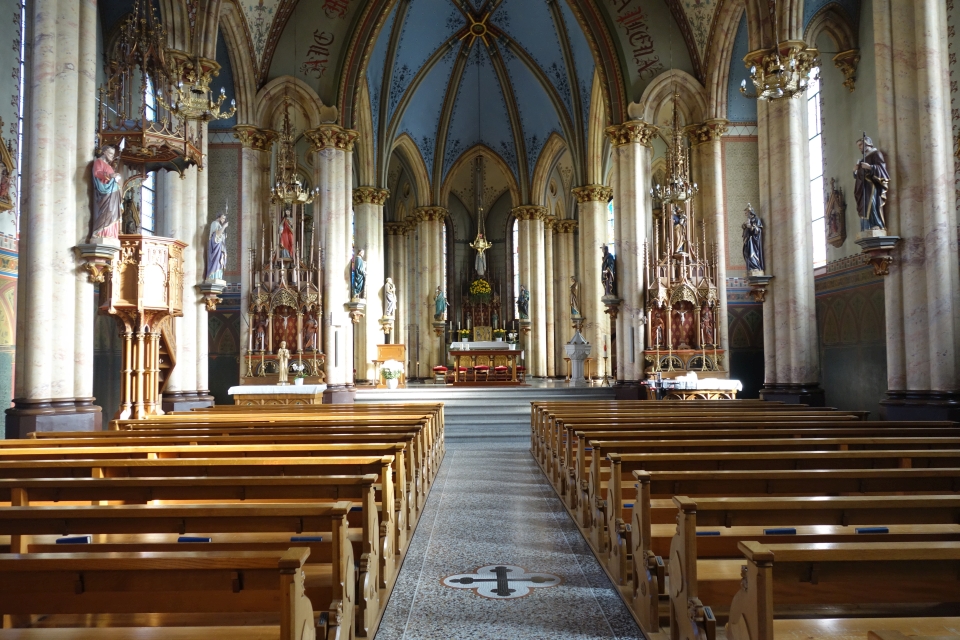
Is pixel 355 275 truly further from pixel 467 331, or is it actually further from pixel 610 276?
pixel 467 331

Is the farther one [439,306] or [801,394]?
[439,306]

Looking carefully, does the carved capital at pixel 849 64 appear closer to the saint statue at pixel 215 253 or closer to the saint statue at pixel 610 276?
the saint statue at pixel 610 276

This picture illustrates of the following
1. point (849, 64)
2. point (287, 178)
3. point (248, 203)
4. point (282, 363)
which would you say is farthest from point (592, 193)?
point (282, 363)

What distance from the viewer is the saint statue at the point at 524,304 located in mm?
29938

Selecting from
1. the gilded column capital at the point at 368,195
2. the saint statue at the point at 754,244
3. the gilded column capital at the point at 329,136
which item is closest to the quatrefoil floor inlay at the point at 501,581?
the saint statue at the point at 754,244

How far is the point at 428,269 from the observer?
30000 mm

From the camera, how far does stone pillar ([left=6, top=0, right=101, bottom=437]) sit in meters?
9.12

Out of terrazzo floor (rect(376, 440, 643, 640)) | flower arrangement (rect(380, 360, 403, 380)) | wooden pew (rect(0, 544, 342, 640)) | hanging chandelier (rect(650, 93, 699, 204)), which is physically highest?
hanging chandelier (rect(650, 93, 699, 204))

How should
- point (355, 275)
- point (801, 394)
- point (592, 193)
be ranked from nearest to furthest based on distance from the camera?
point (801, 394)
point (355, 275)
point (592, 193)

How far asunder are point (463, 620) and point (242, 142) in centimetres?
1725

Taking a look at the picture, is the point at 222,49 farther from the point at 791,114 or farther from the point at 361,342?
the point at 791,114

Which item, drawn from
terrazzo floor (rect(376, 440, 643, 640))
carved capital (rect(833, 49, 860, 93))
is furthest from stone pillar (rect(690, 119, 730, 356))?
terrazzo floor (rect(376, 440, 643, 640))

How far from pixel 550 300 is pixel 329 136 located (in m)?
13.5

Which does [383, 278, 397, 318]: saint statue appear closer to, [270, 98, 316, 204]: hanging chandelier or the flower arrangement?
the flower arrangement
